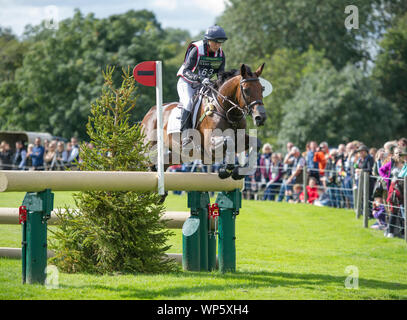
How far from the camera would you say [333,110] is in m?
35.0

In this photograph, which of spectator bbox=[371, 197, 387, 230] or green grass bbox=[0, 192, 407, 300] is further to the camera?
spectator bbox=[371, 197, 387, 230]

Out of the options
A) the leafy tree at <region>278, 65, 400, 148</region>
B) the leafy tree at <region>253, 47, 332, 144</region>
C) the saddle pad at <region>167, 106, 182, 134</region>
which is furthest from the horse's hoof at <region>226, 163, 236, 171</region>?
the leafy tree at <region>253, 47, 332, 144</region>

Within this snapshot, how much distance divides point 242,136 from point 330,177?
9637 mm

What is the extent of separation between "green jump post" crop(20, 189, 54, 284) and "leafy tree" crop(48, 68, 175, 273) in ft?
1.91

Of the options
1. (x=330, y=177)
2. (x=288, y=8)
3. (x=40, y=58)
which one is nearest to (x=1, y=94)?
(x=40, y=58)

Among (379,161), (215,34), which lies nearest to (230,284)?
(215,34)

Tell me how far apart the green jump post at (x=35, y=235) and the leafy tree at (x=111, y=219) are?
1.91 ft

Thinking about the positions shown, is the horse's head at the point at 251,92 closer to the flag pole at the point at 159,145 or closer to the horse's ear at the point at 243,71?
the horse's ear at the point at 243,71

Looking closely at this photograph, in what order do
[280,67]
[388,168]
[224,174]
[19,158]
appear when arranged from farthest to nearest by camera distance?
[280,67] → [19,158] → [388,168] → [224,174]

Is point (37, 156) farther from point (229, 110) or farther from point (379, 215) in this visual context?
point (229, 110)

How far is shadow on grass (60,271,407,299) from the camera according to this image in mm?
6055

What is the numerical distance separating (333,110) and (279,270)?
90.9ft

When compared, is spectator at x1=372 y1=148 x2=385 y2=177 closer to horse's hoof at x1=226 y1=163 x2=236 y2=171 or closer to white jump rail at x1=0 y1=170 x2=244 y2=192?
horse's hoof at x1=226 y1=163 x2=236 y2=171

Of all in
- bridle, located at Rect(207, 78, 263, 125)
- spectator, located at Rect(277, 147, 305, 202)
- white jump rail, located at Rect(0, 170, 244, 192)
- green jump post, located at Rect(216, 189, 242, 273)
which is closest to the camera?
white jump rail, located at Rect(0, 170, 244, 192)
